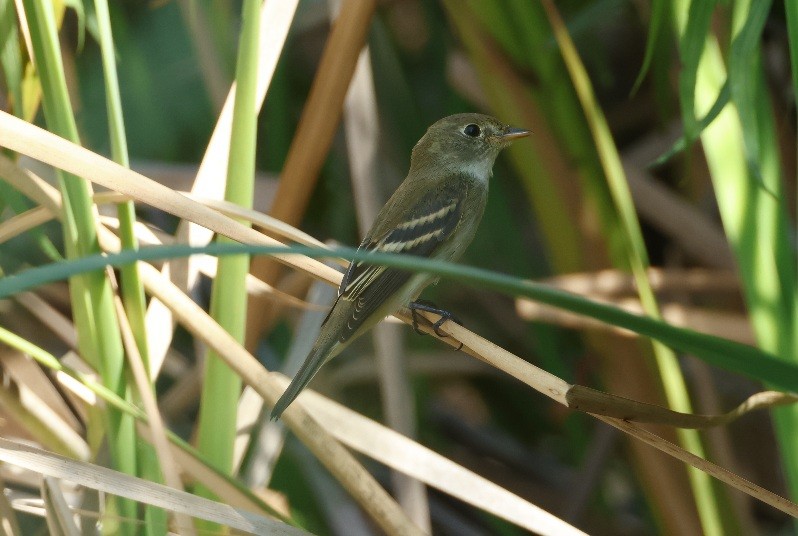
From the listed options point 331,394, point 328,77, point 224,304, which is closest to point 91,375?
point 224,304

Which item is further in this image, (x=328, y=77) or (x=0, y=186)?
(x=328, y=77)

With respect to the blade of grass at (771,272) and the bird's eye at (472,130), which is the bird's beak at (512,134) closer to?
the bird's eye at (472,130)

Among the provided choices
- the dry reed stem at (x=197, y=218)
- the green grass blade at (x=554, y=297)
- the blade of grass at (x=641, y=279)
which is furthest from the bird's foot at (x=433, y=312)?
the green grass blade at (x=554, y=297)

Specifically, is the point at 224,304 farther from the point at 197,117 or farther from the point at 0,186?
the point at 197,117

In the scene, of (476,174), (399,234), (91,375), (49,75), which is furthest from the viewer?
(476,174)

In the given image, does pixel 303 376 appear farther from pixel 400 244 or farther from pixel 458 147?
pixel 458 147

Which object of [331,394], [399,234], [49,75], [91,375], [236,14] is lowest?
[91,375]
